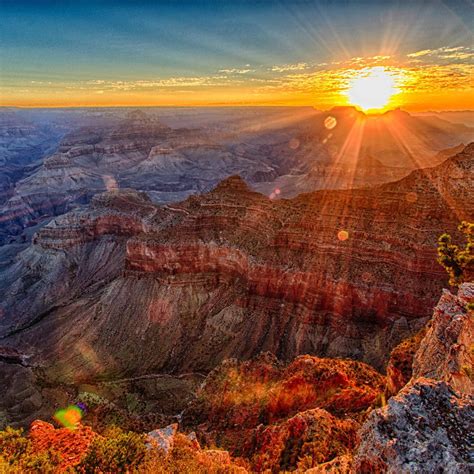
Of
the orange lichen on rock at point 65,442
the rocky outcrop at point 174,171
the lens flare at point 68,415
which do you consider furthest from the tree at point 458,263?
the rocky outcrop at point 174,171

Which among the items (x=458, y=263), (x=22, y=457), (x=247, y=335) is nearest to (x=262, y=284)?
(x=247, y=335)

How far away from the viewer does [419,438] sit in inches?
407

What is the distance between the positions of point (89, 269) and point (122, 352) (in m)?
28.0

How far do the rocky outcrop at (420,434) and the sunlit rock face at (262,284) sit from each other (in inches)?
1019

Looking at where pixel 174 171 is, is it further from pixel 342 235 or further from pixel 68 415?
pixel 68 415

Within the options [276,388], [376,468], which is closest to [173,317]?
[276,388]

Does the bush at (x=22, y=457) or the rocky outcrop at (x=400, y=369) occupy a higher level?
the bush at (x=22, y=457)

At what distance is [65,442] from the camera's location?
19.2 metres

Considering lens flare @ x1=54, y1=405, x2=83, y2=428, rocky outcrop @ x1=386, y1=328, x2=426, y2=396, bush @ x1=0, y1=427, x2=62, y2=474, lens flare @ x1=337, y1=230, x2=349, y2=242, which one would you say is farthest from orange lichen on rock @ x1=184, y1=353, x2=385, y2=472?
lens flare @ x1=337, y1=230, x2=349, y2=242

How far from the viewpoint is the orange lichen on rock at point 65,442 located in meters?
17.4

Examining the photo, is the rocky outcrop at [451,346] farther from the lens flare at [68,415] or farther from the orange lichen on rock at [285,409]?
the lens flare at [68,415]

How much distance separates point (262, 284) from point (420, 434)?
3617cm

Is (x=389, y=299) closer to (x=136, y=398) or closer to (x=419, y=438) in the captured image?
(x=136, y=398)

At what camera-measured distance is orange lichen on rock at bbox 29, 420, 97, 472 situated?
1738cm
